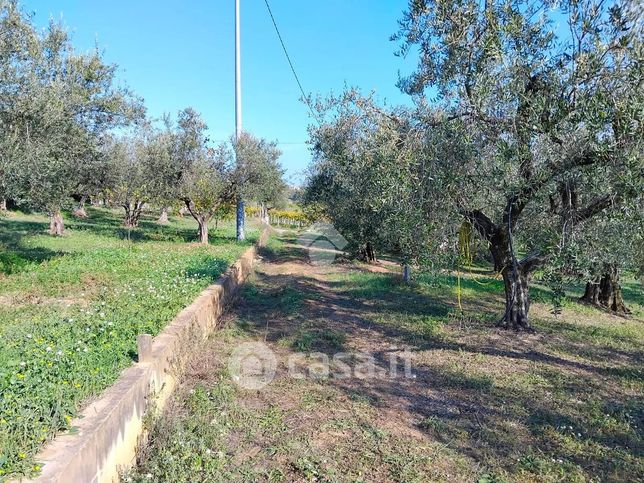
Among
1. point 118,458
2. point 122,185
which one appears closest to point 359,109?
point 118,458

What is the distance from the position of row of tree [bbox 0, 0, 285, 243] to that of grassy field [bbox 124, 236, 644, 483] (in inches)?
190

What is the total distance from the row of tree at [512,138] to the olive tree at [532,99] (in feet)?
0.05

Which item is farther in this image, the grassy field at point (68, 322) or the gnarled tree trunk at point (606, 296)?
the gnarled tree trunk at point (606, 296)

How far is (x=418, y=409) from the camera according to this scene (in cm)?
473

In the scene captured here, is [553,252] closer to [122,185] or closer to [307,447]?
[307,447]

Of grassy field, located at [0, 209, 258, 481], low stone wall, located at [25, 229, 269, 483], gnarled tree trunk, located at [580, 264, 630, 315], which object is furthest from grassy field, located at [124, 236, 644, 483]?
gnarled tree trunk, located at [580, 264, 630, 315]

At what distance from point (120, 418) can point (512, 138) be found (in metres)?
5.08

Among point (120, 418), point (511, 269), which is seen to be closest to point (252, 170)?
point (511, 269)

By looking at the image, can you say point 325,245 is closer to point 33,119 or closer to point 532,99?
point 33,119

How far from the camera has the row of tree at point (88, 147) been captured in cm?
798

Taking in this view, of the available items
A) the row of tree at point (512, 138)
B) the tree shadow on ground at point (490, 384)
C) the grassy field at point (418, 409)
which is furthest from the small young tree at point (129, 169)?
the row of tree at point (512, 138)

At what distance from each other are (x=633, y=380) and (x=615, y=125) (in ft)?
10.6

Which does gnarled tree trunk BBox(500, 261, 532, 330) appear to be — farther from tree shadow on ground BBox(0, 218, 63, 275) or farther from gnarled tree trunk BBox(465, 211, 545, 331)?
tree shadow on ground BBox(0, 218, 63, 275)

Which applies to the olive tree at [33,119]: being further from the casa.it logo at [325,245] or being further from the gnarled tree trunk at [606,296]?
the gnarled tree trunk at [606,296]
